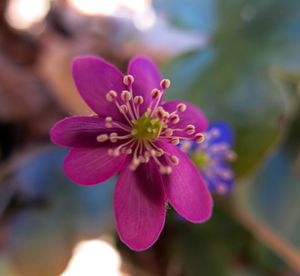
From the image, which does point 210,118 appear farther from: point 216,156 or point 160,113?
point 160,113

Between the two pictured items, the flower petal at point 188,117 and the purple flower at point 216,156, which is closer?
the flower petal at point 188,117

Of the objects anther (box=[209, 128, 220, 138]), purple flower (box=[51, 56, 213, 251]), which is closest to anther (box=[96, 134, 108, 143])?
purple flower (box=[51, 56, 213, 251])

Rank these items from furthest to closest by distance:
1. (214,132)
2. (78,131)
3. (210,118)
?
(210,118) < (214,132) < (78,131)

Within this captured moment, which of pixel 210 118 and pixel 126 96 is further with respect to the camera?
pixel 210 118

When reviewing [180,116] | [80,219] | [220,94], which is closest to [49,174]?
[80,219]

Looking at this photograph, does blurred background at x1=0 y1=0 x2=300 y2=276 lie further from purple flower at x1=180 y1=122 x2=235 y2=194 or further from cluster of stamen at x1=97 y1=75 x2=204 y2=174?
cluster of stamen at x1=97 y1=75 x2=204 y2=174

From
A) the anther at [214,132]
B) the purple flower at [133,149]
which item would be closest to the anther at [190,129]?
the purple flower at [133,149]

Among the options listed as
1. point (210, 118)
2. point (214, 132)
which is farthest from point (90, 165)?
point (210, 118)

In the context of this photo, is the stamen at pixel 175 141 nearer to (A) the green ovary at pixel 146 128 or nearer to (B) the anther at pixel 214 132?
(A) the green ovary at pixel 146 128
